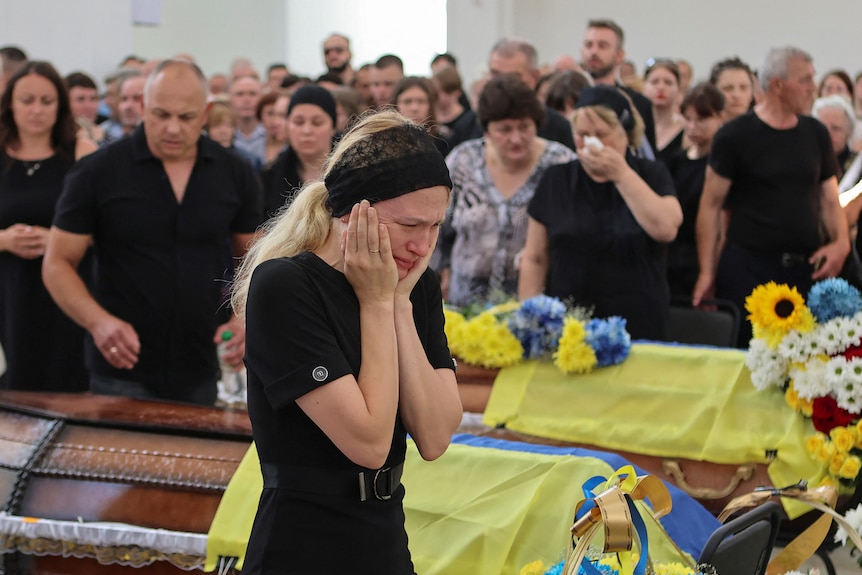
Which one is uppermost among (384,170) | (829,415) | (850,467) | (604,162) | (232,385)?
(384,170)

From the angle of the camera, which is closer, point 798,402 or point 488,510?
point 488,510

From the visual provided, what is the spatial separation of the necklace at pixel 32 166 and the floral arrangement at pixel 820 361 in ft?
8.83

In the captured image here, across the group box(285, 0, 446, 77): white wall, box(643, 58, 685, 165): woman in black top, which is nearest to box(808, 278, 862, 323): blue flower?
box(643, 58, 685, 165): woman in black top

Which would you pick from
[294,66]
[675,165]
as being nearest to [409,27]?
[294,66]

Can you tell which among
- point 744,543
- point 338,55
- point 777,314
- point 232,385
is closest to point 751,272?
Result: point 777,314

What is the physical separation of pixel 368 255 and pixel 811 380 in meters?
2.17

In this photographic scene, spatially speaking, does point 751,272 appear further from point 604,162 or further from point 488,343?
point 488,343

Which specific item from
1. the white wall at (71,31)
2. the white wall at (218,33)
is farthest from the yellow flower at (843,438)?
the white wall at (218,33)

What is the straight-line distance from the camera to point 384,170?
1.86 metres

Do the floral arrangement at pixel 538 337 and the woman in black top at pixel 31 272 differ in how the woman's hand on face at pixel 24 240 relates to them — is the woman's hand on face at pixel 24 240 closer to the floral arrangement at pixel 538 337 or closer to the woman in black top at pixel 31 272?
the woman in black top at pixel 31 272

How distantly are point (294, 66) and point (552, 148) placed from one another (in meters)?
10.9

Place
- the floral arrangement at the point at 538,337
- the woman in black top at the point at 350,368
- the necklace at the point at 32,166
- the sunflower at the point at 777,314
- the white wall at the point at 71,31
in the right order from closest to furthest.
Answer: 1. the woman in black top at the point at 350,368
2. the sunflower at the point at 777,314
3. the floral arrangement at the point at 538,337
4. the necklace at the point at 32,166
5. the white wall at the point at 71,31

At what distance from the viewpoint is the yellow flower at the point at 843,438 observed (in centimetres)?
353

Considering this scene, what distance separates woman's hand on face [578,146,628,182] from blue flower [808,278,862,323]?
34.4 inches
